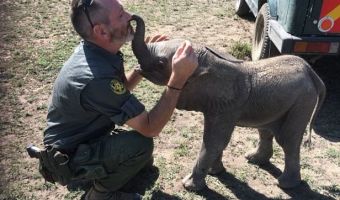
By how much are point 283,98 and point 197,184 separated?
1009mm

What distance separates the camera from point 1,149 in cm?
470

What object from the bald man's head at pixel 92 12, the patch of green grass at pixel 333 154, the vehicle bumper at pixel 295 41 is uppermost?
the bald man's head at pixel 92 12

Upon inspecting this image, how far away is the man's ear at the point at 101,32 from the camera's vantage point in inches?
133

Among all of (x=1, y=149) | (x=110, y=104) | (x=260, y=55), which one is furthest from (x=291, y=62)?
(x=1, y=149)

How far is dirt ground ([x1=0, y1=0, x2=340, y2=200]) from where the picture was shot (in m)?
4.27

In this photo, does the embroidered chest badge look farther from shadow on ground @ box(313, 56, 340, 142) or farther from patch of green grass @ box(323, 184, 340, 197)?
shadow on ground @ box(313, 56, 340, 142)

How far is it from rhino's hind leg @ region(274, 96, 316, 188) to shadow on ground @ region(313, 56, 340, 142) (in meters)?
1.09

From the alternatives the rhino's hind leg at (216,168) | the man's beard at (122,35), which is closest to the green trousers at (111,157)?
the man's beard at (122,35)

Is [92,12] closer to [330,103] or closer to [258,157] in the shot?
[258,157]

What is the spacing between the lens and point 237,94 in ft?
12.7

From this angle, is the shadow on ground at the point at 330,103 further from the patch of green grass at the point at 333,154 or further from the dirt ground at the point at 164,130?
the patch of green grass at the point at 333,154

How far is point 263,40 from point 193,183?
2.62 meters

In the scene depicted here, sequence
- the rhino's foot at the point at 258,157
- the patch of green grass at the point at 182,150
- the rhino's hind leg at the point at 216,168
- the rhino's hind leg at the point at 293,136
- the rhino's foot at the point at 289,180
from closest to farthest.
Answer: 1. the rhino's hind leg at the point at 293,136
2. the rhino's foot at the point at 289,180
3. the rhino's hind leg at the point at 216,168
4. the rhino's foot at the point at 258,157
5. the patch of green grass at the point at 182,150

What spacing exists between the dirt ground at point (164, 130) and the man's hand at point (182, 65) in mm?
1159
